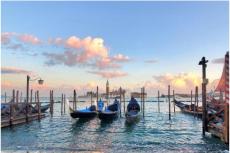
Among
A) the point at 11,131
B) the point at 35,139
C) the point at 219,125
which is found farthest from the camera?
the point at 11,131

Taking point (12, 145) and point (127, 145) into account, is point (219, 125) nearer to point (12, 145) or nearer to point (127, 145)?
point (127, 145)

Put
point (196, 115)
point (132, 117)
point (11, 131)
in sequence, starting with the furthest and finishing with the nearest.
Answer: point (196, 115), point (132, 117), point (11, 131)

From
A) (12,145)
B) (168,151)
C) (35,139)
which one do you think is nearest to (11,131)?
(35,139)

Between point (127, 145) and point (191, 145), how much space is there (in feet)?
9.63

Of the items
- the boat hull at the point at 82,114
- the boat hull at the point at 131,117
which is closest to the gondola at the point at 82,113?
the boat hull at the point at 82,114

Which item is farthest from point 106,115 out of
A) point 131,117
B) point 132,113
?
point 132,113

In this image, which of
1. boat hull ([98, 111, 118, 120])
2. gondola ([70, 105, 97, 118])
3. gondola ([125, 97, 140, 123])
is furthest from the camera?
gondola ([70, 105, 97, 118])

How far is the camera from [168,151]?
1277 centimetres

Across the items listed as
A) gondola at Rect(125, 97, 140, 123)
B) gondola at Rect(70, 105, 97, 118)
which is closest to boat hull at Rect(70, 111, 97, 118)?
gondola at Rect(70, 105, 97, 118)

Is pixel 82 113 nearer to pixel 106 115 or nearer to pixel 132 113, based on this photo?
pixel 106 115

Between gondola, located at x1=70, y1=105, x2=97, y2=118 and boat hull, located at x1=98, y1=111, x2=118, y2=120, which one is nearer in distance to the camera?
boat hull, located at x1=98, y1=111, x2=118, y2=120

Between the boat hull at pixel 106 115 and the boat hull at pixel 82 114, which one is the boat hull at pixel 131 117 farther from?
the boat hull at pixel 82 114

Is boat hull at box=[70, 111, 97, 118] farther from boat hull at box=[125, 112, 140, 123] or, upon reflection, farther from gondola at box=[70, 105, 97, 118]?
boat hull at box=[125, 112, 140, 123]

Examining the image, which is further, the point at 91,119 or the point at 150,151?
the point at 91,119
